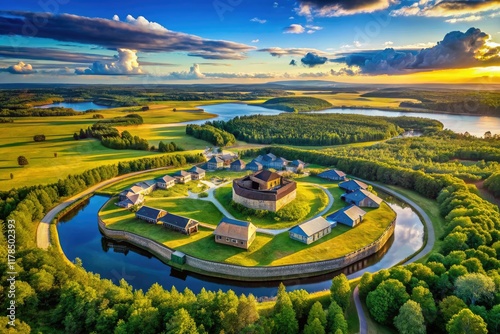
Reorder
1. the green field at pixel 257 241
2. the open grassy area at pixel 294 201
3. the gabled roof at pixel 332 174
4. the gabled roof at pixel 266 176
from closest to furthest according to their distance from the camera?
the green field at pixel 257 241, the open grassy area at pixel 294 201, the gabled roof at pixel 266 176, the gabled roof at pixel 332 174

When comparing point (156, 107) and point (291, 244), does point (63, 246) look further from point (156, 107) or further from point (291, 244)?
point (156, 107)

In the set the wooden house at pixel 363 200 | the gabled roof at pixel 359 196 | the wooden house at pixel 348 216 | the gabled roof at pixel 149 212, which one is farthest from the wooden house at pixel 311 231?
the gabled roof at pixel 149 212

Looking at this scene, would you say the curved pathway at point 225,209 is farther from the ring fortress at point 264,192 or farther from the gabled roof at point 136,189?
the gabled roof at point 136,189

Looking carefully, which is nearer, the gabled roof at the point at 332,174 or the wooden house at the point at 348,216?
the wooden house at the point at 348,216

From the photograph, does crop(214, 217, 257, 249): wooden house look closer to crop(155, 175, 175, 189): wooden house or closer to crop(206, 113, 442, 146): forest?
crop(155, 175, 175, 189): wooden house

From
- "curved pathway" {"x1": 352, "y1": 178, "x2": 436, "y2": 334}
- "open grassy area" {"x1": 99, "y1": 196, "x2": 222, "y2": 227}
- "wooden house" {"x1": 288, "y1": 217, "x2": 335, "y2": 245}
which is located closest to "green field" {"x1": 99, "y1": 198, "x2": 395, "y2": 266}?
"open grassy area" {"x1": 99, "y1": 196, "x2": 222, "y2": 227}

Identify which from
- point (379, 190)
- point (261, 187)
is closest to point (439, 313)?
point (261, 187)
